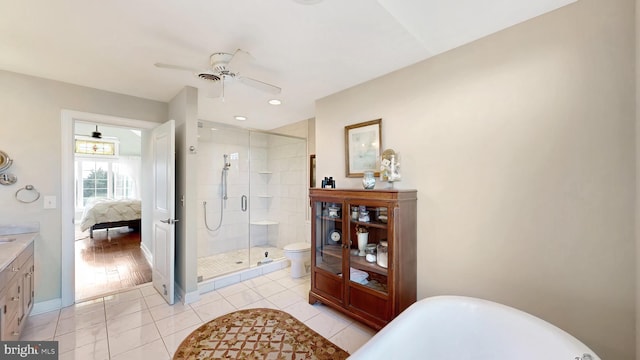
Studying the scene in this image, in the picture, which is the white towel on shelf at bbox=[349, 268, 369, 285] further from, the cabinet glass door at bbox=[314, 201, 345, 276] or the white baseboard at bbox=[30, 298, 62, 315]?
the white baseboard at bbox=[30, 298, 62, 315]

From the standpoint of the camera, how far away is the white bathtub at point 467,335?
A: 119 centimetres

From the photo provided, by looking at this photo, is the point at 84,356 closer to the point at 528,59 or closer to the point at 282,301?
the point at 282,301

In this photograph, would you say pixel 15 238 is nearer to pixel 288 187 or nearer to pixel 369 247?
pixel 288 187

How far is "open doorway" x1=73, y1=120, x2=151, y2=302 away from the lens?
3.33m

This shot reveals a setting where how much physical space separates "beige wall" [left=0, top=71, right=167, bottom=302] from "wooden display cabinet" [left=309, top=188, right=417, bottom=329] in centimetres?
267

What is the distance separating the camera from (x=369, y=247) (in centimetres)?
233

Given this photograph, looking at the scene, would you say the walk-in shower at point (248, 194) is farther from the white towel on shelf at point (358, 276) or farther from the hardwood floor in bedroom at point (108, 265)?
the white towel on shelf at point (358, 276)

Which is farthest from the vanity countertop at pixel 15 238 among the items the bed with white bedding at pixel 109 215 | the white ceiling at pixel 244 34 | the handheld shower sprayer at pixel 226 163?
the bed with white bedding at pixel 109 215

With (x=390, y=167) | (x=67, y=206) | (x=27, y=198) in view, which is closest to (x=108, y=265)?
(x=67, y=206)

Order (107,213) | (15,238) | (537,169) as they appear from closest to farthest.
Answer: (537,169) → (15,238) → (107,213)

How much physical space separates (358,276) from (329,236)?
20.1 inches

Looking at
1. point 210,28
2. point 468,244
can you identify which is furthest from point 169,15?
point 468,244

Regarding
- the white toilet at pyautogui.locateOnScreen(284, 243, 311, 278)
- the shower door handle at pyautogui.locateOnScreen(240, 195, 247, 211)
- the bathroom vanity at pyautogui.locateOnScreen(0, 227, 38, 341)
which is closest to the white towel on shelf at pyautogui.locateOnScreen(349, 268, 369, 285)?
the white toilet at pyautogui.locateOnScreen(284, 243, 311, 278)

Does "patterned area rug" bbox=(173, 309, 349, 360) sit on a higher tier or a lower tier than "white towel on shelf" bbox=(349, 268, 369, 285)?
lower
